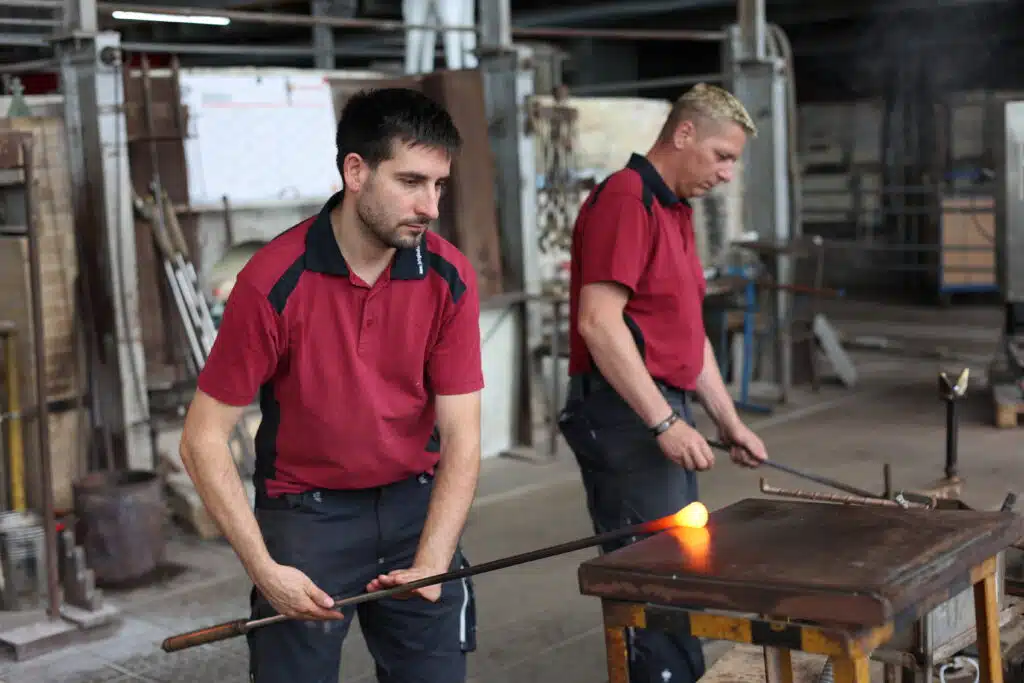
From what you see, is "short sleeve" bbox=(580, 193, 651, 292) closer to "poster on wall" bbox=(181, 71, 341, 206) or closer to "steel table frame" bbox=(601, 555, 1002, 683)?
"steel table frame" bbox=(601, 555, 1002, 683)

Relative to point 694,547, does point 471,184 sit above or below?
above

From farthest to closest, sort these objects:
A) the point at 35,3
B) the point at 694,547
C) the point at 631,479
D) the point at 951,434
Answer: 1. the point at 35,3
2. the point at 951,434
3. the point at 631,479
4. the point at 694,547

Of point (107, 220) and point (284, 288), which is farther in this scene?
point (107, 220)

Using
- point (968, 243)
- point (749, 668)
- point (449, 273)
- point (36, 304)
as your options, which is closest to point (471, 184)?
point (36, 304)

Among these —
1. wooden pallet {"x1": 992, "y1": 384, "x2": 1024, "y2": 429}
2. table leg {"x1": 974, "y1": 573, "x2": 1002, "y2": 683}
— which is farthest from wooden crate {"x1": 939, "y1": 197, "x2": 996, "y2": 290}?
table leg {"x1": 974, "y1": 573, "x2": 1002, "y2": 683}

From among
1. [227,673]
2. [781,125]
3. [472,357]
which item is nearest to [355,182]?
[472,357]

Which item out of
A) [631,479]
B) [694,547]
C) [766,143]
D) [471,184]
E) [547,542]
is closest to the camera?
[694,547]

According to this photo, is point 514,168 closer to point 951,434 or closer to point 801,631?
point 951,434

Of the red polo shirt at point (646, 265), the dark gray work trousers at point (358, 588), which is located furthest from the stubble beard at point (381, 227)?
the red polo shirt at point (646, 265)

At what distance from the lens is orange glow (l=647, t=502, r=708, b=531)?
2.62 meters

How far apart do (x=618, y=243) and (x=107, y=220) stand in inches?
118

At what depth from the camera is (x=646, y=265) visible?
3305mm

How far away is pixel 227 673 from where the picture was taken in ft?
13.5

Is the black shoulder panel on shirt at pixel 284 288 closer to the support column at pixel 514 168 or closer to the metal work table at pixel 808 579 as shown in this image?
the metal work table at pixel 808 579
